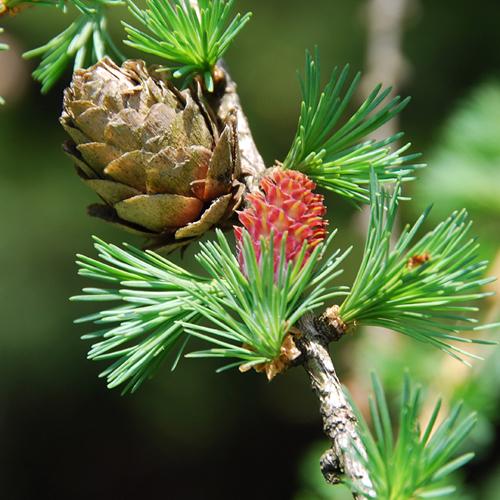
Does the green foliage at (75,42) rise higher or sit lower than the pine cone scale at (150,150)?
higher

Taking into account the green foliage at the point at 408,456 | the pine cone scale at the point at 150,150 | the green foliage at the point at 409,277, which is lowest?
the green foliage at the point at 408,456

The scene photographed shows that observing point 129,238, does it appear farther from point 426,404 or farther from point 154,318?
point 154,318

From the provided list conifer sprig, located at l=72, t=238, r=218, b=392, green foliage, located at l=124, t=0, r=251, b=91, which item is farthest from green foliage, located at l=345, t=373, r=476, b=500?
green foliage, located at l=124, t=0, r=251, b=91

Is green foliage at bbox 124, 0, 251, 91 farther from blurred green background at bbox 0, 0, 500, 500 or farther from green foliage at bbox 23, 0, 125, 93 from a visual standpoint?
blurred green background at bbox 0, 0, 500, 500

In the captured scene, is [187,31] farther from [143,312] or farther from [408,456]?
[408,456]

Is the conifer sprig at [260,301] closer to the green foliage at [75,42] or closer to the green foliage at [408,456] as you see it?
the green foliage at [408,456]

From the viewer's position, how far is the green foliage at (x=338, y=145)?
0.33m

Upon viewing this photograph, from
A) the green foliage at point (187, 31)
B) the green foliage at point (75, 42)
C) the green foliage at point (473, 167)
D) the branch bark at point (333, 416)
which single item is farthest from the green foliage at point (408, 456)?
the green foliage at point (473, 167)

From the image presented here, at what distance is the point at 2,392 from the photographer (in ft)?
5.07

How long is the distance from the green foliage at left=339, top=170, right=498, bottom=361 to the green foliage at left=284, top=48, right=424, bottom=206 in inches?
2.2

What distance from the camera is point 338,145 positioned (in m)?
0.35

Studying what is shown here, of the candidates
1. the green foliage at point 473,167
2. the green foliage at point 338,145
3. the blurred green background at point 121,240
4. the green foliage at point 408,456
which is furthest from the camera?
the blurred green background at point 121,240

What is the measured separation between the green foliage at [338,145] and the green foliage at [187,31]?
7cm

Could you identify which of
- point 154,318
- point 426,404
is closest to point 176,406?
point 426,404
